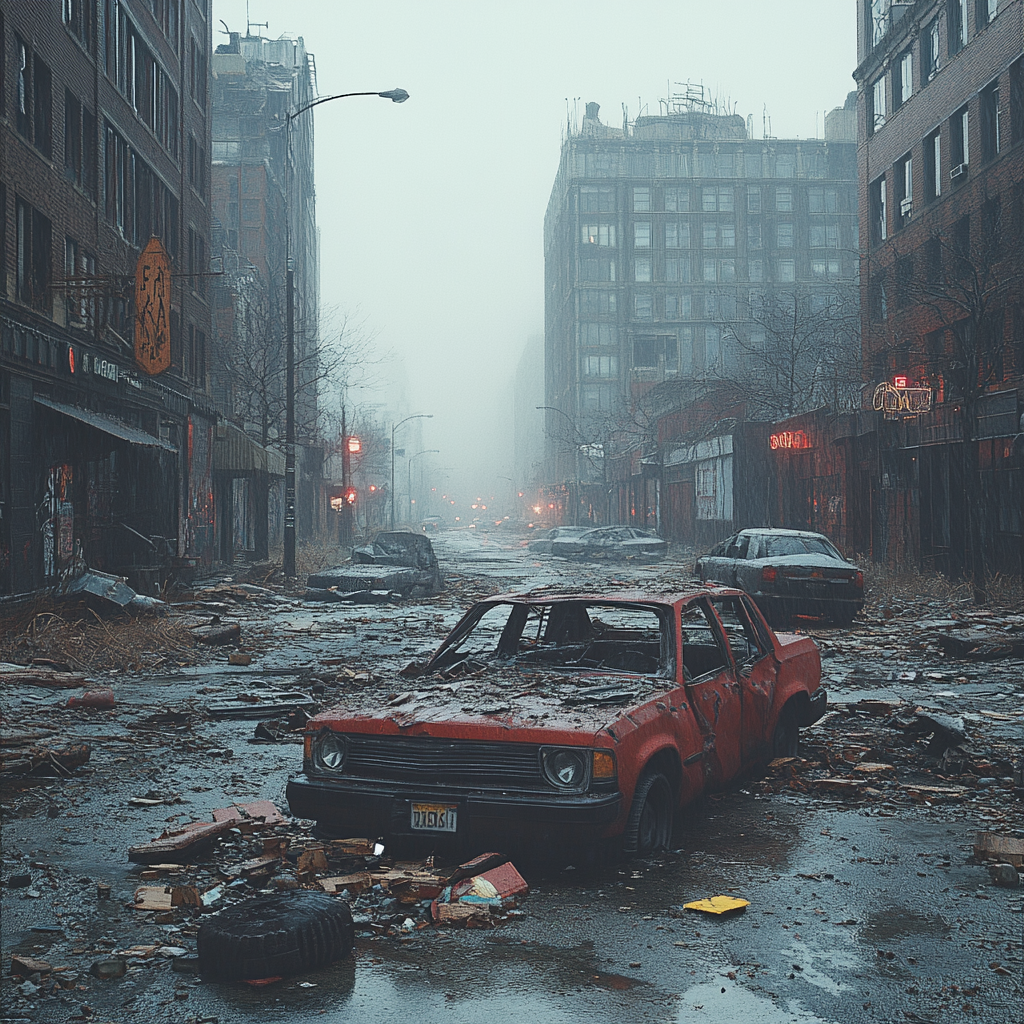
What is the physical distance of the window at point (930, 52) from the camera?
3334cm

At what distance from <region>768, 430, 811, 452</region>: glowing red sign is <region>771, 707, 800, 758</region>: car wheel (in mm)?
31173

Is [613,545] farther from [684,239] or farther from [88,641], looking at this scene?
[684,239]

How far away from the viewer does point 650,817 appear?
603 centimetres

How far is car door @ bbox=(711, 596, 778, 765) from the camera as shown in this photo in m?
7.49

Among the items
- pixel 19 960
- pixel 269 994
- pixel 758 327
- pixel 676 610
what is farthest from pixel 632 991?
pixel 758 327

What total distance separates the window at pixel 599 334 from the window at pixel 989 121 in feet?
319

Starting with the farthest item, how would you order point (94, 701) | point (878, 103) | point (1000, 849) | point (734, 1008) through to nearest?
point (878, 103), point (94, 701), point (1000, 849), point (734, 1008)

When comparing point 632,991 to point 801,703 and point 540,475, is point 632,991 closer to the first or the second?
point 801,703

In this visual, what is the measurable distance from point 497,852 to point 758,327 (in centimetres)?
12167

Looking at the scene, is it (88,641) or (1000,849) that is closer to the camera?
(1000,849)

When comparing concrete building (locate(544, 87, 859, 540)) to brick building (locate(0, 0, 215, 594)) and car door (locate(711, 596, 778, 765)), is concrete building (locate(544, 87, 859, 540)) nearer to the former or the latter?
brick building (locate(0, 0, 215, 594))

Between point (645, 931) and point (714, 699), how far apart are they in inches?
87.3

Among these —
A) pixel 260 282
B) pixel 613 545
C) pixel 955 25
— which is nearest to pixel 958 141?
pixel 955 25

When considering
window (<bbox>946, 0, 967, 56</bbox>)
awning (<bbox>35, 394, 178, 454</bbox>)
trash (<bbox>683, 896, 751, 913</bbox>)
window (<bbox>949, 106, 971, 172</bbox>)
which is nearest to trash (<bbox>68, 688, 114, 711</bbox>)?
trash (<bbox>683, 896, 751, 913</bbox>)
